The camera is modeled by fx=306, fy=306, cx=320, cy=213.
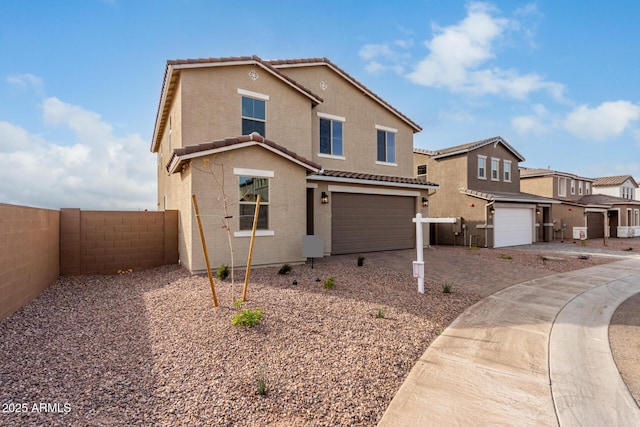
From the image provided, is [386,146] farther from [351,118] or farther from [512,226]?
[512,226]

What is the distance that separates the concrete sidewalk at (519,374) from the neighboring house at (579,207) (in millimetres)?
23623

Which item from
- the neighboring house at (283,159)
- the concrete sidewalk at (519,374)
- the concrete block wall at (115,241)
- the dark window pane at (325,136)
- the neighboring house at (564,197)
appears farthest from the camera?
the neighboring house at (564,197)

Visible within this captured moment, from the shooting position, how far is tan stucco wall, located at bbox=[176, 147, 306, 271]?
8.93m

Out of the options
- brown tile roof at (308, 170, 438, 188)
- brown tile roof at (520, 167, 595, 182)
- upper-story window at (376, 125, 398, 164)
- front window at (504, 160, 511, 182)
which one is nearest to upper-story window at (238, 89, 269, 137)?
brown tile roof at (308, 170, 438, 188)

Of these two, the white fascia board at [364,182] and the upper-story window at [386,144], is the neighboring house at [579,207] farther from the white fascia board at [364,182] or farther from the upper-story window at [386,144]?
the upper-story window at [386,144]

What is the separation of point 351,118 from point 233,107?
19.7ft

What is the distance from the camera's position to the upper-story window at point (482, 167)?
21.2 m

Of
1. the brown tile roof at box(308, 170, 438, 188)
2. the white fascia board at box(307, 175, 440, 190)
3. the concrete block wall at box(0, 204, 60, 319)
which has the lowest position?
the concrete block wall at box(0, 204, 60, 319)

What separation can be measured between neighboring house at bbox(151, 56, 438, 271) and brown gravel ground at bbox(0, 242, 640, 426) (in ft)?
7.43

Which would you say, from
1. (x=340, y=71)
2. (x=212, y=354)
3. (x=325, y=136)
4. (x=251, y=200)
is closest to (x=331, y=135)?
(x=325, y=136)

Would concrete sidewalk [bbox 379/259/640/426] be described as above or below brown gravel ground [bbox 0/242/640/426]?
below

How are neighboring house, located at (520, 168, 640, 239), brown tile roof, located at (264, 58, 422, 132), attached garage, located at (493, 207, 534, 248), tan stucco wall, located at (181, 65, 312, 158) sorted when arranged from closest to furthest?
tan stucco wall, located at (181, 65, 312, 158) < brown tile roof, located at (264, 58, 422, 132) < attached garage, located at (493, 207, 534, 248) < neighboring house, located at (520, 168, 640, 239)

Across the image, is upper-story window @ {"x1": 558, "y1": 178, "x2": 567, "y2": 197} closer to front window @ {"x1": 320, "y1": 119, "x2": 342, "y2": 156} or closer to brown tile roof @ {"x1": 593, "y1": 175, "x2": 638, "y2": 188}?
brown tile roof @ {"x1": 593, "y1": 175, "x2": 638, "y2": 188}

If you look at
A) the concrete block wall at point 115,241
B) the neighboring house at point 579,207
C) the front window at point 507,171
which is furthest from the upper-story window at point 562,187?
the concrete block wall at point 115,241
